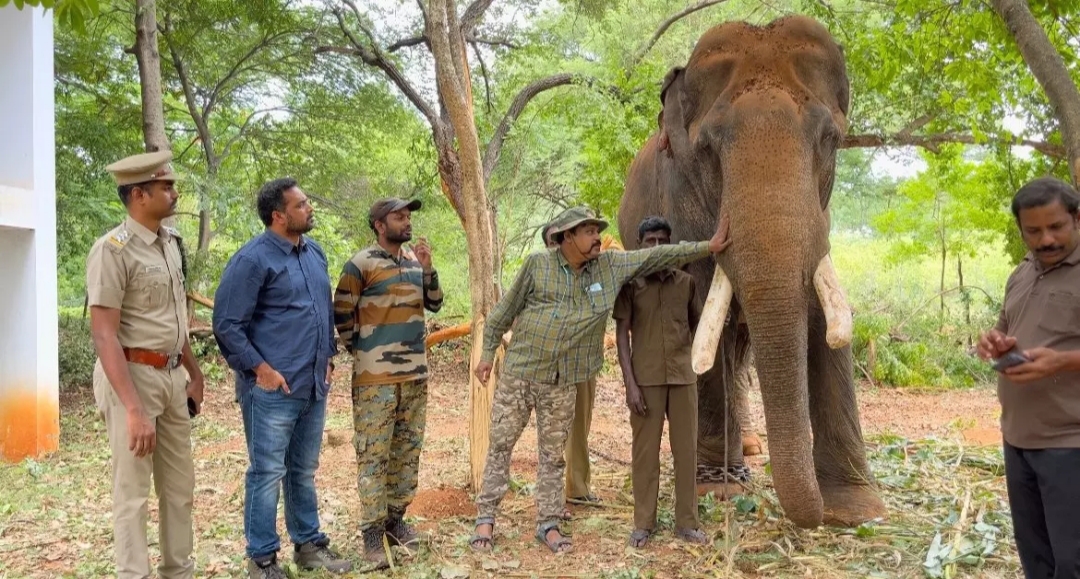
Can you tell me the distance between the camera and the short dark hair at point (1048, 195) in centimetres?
313

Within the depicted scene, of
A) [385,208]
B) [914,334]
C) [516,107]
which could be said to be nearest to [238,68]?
[516,107]

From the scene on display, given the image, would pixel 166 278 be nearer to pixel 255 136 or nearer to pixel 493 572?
pixel 493 572

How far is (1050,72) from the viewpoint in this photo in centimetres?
403

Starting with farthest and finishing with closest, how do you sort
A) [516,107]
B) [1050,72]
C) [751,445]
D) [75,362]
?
[75,362] → [516,107] → [751,445] → [1050,72]

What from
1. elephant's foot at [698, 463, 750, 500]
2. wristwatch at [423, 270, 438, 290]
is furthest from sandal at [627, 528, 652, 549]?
wristwatch at [423, 270, 438, 290]

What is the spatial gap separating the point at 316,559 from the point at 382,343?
127 cm

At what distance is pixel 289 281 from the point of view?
4.66 meters

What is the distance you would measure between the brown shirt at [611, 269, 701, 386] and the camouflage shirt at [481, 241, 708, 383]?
122mm

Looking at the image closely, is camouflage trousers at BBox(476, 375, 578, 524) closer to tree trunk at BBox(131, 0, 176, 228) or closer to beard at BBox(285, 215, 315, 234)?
beard at BBox(285, 215, 315, 234)

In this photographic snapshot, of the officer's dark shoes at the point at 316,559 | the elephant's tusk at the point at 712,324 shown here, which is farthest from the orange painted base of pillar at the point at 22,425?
the elephant's tusk at the point at 712,324

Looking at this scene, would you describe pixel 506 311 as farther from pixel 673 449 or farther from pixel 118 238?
pixel 118 238

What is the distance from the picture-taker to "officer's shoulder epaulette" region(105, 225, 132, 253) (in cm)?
401

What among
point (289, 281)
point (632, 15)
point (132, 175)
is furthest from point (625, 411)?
point (632, 15)

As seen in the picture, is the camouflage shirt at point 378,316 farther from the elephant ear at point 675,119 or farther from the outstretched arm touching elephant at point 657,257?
the elephant ear at point 675,119
